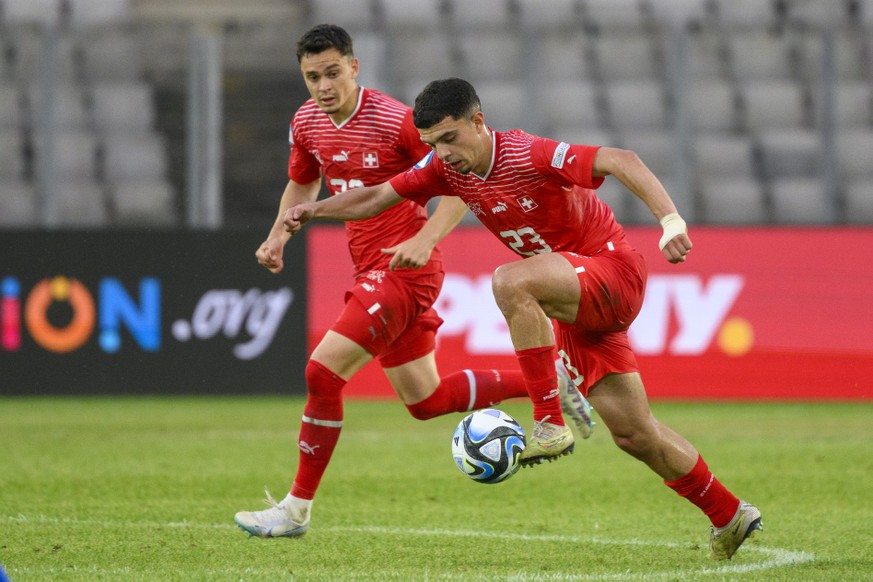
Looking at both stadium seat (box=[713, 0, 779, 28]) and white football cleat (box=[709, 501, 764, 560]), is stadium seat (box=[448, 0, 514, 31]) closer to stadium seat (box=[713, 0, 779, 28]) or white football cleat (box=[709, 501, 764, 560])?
stadium seat (box=[713, 0, 779, 28])

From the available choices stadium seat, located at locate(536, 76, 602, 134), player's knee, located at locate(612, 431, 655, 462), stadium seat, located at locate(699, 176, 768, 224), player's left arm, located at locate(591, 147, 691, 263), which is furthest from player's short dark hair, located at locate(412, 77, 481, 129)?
stadium seat, located at locate(536, 76, 602, 134)

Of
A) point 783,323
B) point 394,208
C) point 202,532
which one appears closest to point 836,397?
point 783,323

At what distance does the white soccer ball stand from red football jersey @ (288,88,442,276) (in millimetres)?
1366

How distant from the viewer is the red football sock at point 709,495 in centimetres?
571

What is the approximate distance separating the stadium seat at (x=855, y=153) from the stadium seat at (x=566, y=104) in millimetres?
2666

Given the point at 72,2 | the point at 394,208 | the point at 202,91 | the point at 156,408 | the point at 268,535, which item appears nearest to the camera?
the point at 268,535

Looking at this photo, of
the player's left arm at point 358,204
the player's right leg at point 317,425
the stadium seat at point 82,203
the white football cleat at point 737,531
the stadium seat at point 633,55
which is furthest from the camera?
the stadium seat at point 633,55

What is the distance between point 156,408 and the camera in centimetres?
1268

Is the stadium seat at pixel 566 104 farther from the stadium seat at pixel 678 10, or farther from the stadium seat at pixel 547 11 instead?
the stadium seat at pixel 678 10

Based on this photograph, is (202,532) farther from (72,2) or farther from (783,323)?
(72,2)

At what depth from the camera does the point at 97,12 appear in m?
17.4

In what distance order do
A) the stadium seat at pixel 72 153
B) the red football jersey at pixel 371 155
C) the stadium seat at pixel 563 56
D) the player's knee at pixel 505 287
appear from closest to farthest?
1. the player's knee at pixel 505 287
2. the red football jersey at pixel 371 155
3. the stadium seat at pixel 72 153
4. the stadium seat at pixel 563 56

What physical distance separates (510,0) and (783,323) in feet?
21.4

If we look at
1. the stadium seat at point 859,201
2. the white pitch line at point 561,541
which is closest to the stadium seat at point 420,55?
the stadium seat at point 859,201
